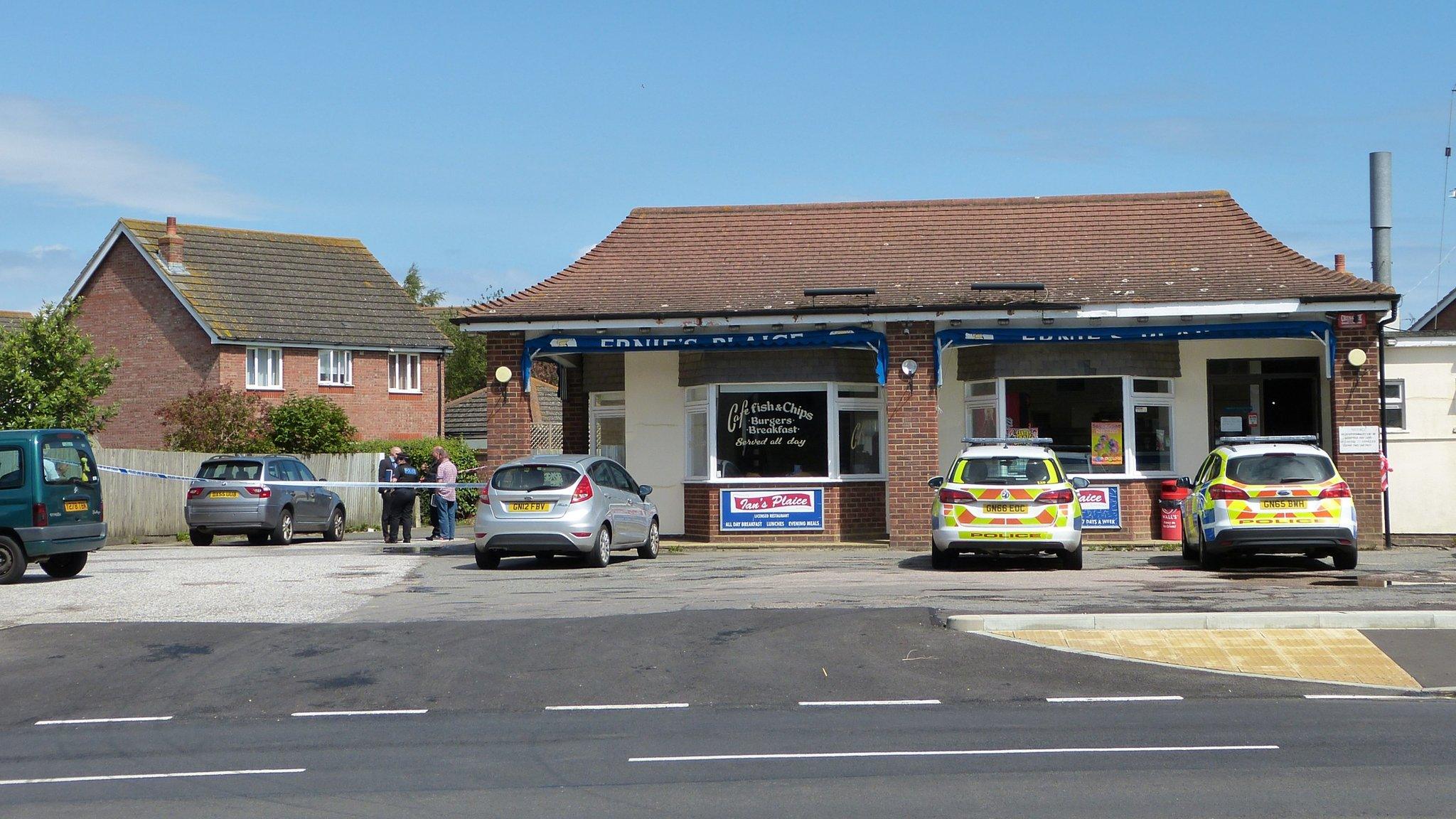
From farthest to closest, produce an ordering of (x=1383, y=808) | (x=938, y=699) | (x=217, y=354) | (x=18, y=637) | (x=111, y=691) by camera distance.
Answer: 1. (x=217, y=354)
2. (x=18, y=637)
3. (x=111, y=691)
4. (x=938, y=699)
5. (x=1383, y=808)

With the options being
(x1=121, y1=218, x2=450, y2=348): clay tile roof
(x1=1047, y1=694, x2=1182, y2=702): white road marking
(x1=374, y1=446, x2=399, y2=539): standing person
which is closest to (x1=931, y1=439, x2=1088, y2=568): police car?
(x1=1047, y1=694, x2=1182, y2=702): white road marking

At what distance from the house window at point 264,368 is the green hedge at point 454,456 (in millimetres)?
5506

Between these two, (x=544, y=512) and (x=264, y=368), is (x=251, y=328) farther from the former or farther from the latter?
(x=544, y=512)

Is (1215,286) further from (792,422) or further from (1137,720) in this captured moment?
(1137,720)

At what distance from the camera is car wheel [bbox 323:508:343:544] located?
29.1 metres

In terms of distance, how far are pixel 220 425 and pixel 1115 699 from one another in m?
28.5

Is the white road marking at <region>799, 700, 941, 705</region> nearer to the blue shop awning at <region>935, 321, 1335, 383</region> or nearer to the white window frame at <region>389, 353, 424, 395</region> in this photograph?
the blue shop awning at <region>935, 321, 1335, 383</region>

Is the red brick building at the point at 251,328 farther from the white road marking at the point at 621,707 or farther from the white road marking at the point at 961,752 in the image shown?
the white road marking at the point at 961,752

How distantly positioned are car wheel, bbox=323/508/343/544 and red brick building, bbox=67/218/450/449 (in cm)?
1422

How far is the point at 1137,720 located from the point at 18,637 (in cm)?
978

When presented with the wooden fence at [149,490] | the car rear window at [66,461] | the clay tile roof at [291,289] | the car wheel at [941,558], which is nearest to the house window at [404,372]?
the clay tile roof at [291,289]

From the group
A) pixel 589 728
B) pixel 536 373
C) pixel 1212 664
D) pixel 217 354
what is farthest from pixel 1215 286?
Result: pixel 536 373

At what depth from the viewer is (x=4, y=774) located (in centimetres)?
824

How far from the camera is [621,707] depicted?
1012 cm
